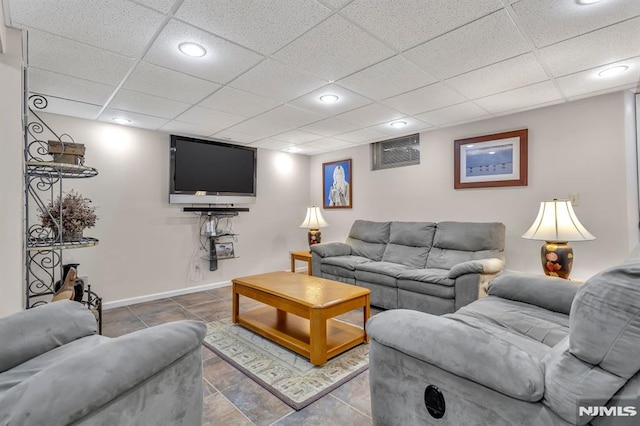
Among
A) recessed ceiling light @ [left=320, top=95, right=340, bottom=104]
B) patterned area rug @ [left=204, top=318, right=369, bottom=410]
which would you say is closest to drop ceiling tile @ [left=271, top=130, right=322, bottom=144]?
recessed ceiling light @ [left=320, top=95, right=340, bottom=104]

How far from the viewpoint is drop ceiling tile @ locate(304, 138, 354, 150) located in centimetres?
466

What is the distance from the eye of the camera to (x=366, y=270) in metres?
3.62

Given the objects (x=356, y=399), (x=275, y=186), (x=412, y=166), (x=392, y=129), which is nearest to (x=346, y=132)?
(x=392, y=129)

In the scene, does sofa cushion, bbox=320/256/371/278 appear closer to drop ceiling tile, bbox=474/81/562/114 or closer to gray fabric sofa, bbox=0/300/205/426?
drop ceiling tile, bbox=474/81/562/114

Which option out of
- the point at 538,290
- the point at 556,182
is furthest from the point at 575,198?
the point at 538,290

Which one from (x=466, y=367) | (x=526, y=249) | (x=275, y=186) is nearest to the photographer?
(x=466, y=367)

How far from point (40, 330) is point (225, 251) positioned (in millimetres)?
3264

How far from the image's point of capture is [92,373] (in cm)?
89

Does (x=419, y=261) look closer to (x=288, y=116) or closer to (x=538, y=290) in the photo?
(x=538, y=290)

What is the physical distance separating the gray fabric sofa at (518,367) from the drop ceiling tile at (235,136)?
350cm

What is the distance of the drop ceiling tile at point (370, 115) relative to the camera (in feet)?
10.6

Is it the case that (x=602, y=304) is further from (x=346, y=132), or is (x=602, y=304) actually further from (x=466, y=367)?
(x=346, y=132)

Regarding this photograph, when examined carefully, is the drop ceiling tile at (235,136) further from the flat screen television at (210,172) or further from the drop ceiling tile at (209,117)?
the drop ceiling tile at (209,117)

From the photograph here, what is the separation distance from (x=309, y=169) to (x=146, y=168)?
112 inches
